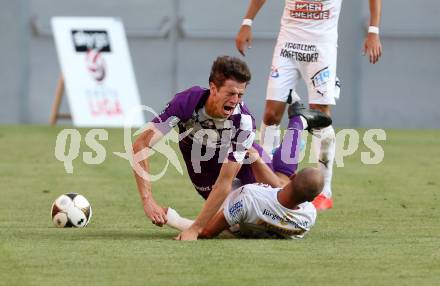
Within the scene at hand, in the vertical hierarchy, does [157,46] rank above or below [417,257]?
below

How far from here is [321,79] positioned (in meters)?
9.11

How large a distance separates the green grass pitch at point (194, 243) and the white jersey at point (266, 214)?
12 centimetres

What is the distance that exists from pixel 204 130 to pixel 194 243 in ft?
2.85

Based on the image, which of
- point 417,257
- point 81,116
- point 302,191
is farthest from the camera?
point 81,116

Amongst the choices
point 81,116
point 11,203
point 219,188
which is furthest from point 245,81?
point 81,116

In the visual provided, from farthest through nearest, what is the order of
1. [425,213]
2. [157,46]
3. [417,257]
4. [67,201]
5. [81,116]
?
[157,46] < [81,116] < [425,213] < [67,201] < [417,257]

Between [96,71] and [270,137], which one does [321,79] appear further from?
[96,71]

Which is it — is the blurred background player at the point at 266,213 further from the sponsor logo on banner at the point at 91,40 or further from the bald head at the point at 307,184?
the sponsor logo on banner at the point at 91,40

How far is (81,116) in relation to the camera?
55.6 ft

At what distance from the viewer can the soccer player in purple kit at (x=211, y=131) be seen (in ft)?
22.3

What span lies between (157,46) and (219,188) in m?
12.8

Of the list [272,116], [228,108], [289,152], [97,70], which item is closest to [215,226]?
[228,108]

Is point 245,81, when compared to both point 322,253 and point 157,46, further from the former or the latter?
point 157,46

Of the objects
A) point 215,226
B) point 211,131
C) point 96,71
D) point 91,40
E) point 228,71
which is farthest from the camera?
point 91,40
